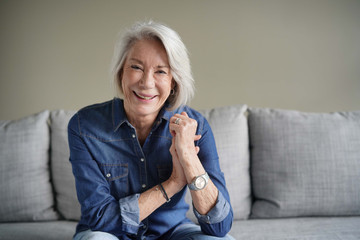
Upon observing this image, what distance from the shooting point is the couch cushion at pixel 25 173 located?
1.56m

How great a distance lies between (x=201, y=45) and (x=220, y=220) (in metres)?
1.33

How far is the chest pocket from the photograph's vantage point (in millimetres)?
1177

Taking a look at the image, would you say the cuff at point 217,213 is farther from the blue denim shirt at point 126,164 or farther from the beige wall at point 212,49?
the beige wall at point 212,49

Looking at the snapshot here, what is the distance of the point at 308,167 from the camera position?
5.12ft

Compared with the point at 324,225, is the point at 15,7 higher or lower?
higher

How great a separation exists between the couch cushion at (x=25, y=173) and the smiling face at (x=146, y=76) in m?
0.74

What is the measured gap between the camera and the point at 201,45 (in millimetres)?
2096

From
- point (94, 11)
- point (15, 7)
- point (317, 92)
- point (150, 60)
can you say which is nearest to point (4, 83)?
point (15, 7)

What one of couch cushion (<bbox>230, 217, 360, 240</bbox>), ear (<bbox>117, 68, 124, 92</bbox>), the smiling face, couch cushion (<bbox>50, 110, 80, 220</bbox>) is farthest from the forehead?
couch cushion (<bbox>230, 217, 360, 240</bbox>)

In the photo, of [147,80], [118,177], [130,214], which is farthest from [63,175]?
[147,80]

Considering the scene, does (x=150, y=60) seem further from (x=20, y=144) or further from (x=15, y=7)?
(x=15, y=7)

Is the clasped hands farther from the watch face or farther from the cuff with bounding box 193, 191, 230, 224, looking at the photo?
the cuff with bounding box 193, 191, 230, 224

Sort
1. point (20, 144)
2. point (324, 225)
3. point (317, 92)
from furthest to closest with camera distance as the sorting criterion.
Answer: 1. point (317, 92)
2. point (20, 144)
3. point (324, 225)

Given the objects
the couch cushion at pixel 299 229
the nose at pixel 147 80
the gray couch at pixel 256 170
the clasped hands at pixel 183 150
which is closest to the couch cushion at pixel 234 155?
the gray couch at pixel 256 170
